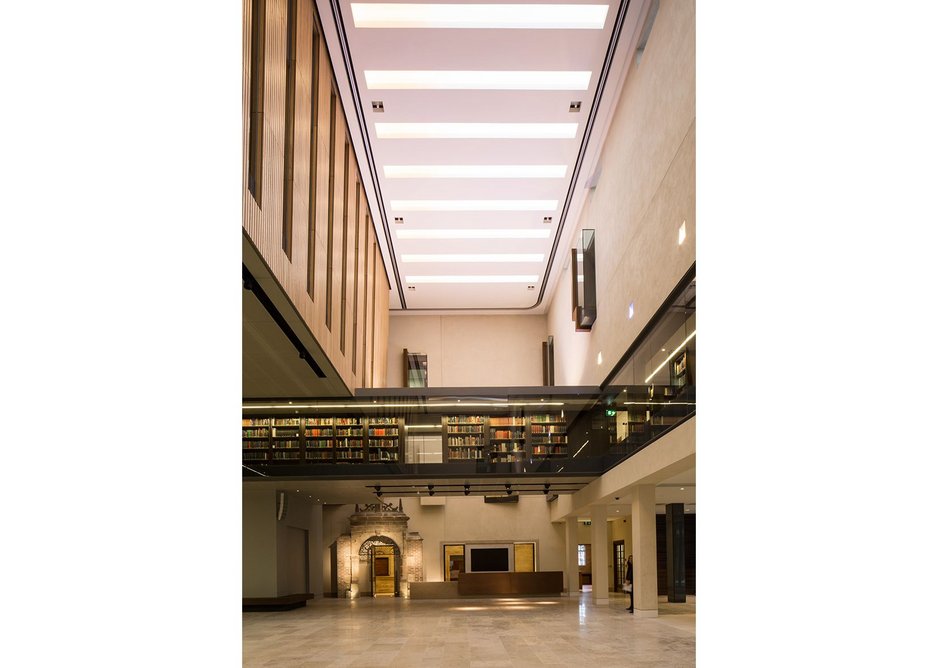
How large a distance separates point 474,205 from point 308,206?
8675 mm

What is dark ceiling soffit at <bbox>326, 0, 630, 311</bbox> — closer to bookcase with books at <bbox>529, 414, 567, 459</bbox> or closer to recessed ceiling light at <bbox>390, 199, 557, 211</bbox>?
recessed ceiling light at <bbox>390, 199, 557, 211</bbox>

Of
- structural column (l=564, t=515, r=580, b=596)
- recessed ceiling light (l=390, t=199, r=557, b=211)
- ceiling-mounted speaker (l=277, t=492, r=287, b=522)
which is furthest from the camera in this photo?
structural column (l=564, t=515, r=580, b=596)

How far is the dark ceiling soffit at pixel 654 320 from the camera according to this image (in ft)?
36.4

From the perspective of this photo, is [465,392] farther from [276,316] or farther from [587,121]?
[276,316]

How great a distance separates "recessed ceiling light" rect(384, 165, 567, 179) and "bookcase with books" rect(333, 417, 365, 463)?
539 centimetres

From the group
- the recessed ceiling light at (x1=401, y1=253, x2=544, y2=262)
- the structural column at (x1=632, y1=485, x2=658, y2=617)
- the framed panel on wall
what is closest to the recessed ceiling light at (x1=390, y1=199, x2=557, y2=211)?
the recessed ceiling light at (x1=401, y1=253, x2=544, y2=262)

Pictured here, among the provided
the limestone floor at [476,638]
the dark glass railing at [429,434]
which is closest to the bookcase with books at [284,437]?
the dark glass railing at [429,434]

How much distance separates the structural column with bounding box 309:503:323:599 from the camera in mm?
26359

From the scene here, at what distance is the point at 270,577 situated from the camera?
65.1 ft

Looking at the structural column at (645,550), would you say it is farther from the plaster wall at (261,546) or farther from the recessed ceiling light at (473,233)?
the recessed ceiling light at (473,233)

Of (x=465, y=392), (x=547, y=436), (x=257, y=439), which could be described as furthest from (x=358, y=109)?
(x=547, y=436)

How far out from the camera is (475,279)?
26.7m
